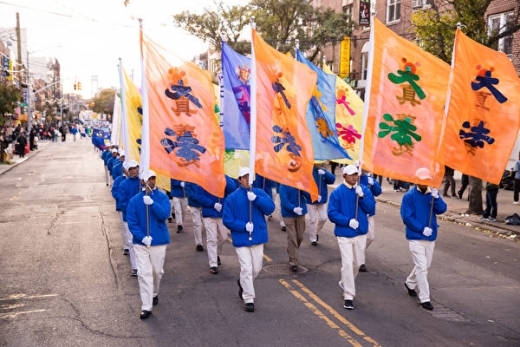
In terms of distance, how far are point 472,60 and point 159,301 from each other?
562cm

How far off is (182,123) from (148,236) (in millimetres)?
1685

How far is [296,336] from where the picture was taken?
670cm

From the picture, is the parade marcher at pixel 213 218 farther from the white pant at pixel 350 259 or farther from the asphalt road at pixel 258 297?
the white pant at pixel 350 259

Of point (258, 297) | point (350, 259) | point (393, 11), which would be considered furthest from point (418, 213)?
point (393, 11)

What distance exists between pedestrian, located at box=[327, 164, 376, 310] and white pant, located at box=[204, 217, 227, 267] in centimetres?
266

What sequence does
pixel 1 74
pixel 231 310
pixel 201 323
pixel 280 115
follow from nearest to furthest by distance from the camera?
1. pixel 201 323
2. pixel 231 310
3. pixel 280 115
4. pixel 1 74

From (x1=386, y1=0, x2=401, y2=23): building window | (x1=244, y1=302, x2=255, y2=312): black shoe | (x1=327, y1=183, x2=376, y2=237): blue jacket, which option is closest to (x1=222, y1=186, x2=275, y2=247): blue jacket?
(x1=244, y1=302, x2=255, y2=312): black shoe

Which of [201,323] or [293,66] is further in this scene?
[293,66]

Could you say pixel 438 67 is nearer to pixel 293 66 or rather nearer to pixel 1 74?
pixel 293 66

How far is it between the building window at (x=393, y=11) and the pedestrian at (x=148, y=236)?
25943mm

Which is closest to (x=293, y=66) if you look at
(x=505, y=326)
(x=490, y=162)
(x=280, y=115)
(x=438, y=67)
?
(x=280, y=115)

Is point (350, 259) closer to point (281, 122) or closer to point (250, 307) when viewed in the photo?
point (250, 307)

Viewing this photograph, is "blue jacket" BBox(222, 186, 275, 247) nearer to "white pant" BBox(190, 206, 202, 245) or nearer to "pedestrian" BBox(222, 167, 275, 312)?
"pedestrian" BBox(222, 167, 275, 312)

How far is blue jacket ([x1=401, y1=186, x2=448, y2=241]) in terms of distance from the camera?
7.89 meters
